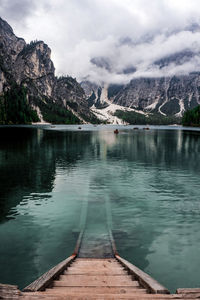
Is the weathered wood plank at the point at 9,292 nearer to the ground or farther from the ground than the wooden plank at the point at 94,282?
farther from the ground

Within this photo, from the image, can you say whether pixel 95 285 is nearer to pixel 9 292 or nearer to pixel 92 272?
pixel 92 272

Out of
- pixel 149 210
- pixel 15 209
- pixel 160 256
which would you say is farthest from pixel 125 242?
pixel 15 209

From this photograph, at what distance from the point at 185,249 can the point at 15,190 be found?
70.4 feet

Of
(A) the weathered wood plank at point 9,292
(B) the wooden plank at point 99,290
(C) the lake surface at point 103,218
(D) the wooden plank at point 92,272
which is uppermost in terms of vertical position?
(A) the weathered wood plank at point 9,292

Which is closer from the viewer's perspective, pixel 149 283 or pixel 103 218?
pixel 149 283

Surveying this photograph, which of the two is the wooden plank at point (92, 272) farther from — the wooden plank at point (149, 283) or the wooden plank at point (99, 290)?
the wooden plank at point (99, 290)

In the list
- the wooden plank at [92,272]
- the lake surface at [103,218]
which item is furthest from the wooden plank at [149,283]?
the lake surface at [103,218]

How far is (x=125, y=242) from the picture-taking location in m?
16.5

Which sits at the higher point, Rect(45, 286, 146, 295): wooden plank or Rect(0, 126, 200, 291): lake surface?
Rect(45, 286, 146, 295): wooden plank

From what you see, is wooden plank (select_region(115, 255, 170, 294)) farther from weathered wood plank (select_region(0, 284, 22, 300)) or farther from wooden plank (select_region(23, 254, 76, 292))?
weathered wood plank (select_region(0, 284, 22, 300))

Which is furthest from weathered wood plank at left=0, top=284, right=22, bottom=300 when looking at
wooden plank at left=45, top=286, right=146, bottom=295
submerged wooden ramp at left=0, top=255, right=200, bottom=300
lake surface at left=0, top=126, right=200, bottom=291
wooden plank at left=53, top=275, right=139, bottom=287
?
lake surface at left=0, top=126, right=200, bottom=291

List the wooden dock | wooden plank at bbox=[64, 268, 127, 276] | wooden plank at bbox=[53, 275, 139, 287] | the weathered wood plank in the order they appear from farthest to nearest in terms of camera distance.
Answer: wooden plank at bbox=[64, 268, 127, 276], wooden plank at bbox=[53, 275, 139, 287], the wooden dock, the weathered wood plank

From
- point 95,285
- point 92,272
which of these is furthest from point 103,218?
point 95,285

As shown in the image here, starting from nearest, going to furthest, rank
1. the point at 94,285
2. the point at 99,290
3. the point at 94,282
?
1. the point at 99,290
2. the point at 94,285
3. the point at 94,282
